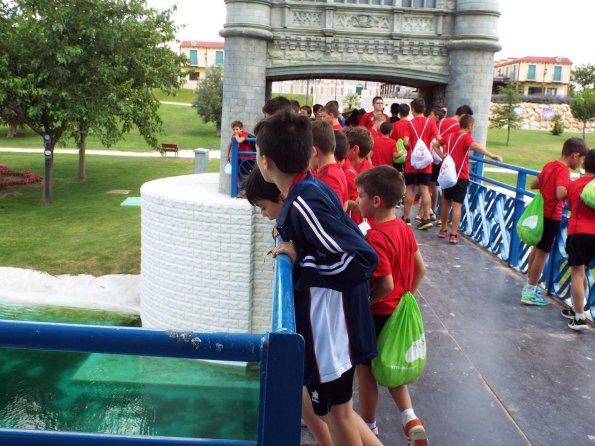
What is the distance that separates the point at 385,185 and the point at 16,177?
25.4m

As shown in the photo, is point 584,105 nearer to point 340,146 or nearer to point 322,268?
point 340,146

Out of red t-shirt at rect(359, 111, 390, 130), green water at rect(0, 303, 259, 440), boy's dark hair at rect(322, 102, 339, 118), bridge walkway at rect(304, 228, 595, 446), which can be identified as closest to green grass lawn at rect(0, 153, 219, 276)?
green water at rect(0, 303, 259, 440)

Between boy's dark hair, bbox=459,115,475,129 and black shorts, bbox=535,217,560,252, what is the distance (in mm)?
2549

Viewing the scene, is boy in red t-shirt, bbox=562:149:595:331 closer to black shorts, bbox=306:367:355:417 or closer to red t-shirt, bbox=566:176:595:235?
red t-shirt, bbox=566:176:595:235

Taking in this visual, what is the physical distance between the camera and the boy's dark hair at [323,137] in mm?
3721

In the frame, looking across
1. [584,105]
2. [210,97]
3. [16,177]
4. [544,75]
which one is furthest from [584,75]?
[16,177]

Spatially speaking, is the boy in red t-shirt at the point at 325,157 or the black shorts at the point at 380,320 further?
the boy in red t-shirt at the point at 325,157

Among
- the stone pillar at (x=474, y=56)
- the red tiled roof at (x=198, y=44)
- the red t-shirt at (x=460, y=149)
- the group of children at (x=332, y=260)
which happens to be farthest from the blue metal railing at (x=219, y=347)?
the red tiled roof at (x=198, y=44)

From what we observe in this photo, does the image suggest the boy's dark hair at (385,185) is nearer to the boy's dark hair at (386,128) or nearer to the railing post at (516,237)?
the railing post at (516,237)

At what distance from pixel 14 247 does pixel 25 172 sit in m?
10.2

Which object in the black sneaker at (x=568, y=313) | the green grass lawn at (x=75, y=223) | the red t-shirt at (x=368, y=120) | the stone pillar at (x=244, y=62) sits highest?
the stone pillar at (x=244, y=62)

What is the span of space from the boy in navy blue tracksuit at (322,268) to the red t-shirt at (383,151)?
19.3ft

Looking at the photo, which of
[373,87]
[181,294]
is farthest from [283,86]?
[181,294]

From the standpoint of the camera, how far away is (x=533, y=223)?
587 centimetres
